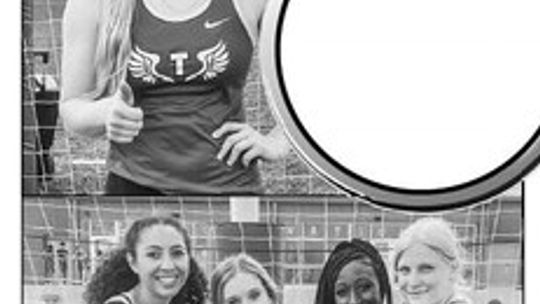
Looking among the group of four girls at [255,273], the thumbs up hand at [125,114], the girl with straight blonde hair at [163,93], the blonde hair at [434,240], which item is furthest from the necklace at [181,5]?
the blonde hair at [434,240]

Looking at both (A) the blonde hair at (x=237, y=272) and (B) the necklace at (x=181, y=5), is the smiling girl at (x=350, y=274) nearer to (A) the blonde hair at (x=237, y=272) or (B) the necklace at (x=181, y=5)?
(A) the blonde hair at (x=237, y=272)

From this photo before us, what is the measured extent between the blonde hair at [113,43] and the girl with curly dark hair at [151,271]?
20cm

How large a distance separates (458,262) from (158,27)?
511mm

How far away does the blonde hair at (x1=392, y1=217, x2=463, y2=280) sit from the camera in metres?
1.37

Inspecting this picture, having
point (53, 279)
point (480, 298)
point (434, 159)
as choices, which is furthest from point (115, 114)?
point (480, 298)

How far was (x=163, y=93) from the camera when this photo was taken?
1404mm

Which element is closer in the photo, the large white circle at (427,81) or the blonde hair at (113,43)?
the large white circle at (427,81)

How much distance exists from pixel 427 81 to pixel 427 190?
14 centimetres

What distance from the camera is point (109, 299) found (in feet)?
4.71

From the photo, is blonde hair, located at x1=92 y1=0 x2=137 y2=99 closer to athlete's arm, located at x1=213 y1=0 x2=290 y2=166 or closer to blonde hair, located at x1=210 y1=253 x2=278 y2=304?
athlete's arm, located at x1=213 y1=0 x2=290 y2=166

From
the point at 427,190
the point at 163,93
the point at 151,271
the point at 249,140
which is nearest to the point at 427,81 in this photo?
the point at 427,190

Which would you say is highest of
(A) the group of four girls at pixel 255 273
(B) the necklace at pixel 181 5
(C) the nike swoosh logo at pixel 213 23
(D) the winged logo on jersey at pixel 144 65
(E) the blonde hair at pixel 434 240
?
(B) the necklace at pixel 181 5

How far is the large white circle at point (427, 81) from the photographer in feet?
4.15

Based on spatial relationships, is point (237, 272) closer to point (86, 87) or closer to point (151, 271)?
point (151, 271)
